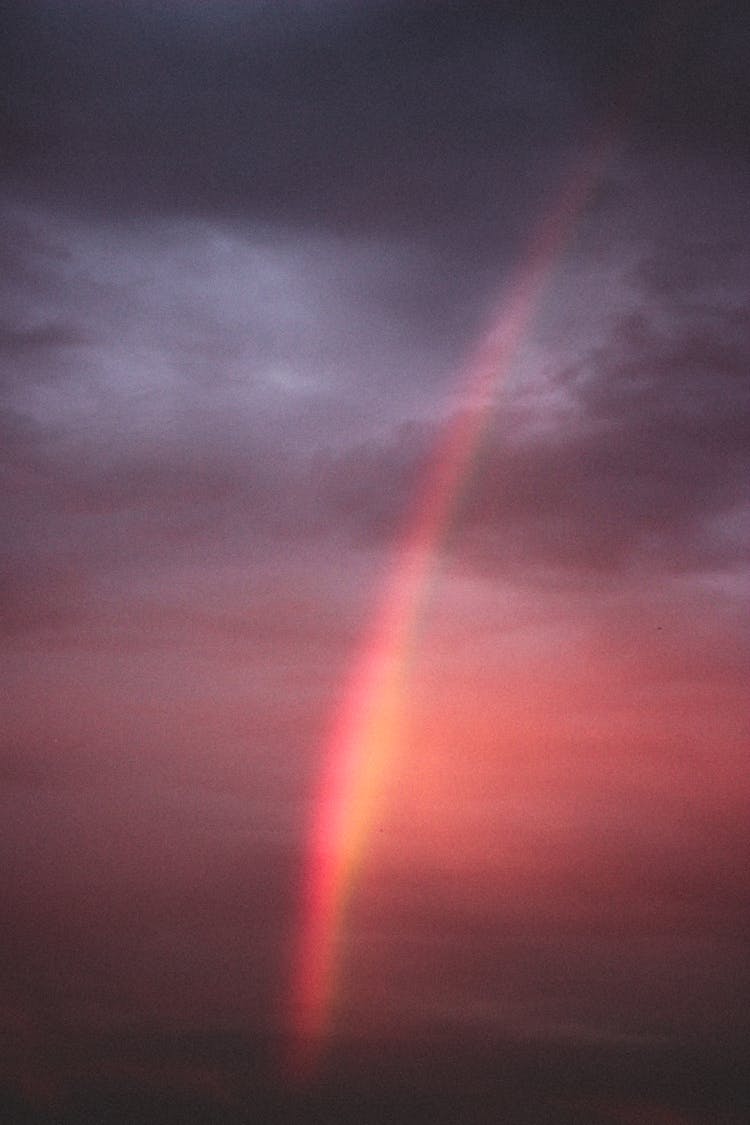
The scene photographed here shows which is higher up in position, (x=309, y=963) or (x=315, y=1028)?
(x=309, y=963)

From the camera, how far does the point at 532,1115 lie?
21891 millimetres

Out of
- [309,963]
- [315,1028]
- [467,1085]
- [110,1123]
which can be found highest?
[309,963]

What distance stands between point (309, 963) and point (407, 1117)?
12.7 m

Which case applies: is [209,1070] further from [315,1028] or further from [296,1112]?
[315,1028]

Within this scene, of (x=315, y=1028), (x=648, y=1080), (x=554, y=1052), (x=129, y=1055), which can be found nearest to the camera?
(x=129, y=1055)

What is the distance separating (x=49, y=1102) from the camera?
1867 cm

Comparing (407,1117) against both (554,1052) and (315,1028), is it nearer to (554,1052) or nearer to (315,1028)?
(554,1052)

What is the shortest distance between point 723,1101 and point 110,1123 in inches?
472

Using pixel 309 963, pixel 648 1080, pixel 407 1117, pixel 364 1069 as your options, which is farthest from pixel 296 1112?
pixel 309 963

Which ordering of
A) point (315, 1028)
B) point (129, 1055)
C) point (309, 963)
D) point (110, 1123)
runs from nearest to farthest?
point (110, 1123)
point (129, 1055)
point (315, 1028)
point (309, 963)

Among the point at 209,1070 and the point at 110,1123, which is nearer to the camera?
the point at 110,1123

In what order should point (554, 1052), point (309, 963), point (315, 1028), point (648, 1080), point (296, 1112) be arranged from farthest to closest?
point (309, 963) → point (315, 1028) → point (554, 1052) → point (648, 1080) → point (296, 1112)

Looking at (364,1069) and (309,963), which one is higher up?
(309,963)

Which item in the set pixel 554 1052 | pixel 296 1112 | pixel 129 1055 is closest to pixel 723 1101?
pixel 554 1052
